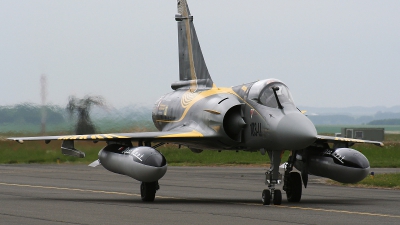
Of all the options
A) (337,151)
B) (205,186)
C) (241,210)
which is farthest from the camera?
(205,186)

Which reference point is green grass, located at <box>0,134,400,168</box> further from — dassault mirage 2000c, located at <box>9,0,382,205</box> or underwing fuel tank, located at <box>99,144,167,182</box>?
underwing fuel tank, located at <box>99,144,167,182</box>

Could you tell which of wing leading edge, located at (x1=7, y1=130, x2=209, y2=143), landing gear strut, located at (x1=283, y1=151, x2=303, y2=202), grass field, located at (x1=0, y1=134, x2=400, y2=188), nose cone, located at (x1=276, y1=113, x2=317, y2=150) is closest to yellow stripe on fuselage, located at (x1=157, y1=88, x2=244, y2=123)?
wing leading edge, located at (x1=7, y1=130, x2=209, y2=143)

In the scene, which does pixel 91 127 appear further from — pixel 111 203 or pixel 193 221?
pixel 193 221

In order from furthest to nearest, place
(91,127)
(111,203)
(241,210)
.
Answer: (91,127), (111,203), (241,210)

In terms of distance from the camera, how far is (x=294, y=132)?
1777cm

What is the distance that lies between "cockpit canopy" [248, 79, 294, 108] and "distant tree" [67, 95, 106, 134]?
15.4 meters

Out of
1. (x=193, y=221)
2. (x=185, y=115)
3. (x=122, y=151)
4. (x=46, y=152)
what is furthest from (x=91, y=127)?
(x=193, y=221)

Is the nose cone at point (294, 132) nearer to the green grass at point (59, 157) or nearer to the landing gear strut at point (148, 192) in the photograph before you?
the landing gear strut at point (148, 192)

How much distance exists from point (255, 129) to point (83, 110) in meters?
16.1

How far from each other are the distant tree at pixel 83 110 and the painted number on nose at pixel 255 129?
1533cm

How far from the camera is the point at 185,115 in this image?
22281mm

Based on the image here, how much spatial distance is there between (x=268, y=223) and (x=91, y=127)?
67.1ft

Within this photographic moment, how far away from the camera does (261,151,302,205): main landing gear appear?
1836 centimetres

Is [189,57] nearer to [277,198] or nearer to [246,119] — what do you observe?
[246,119]
